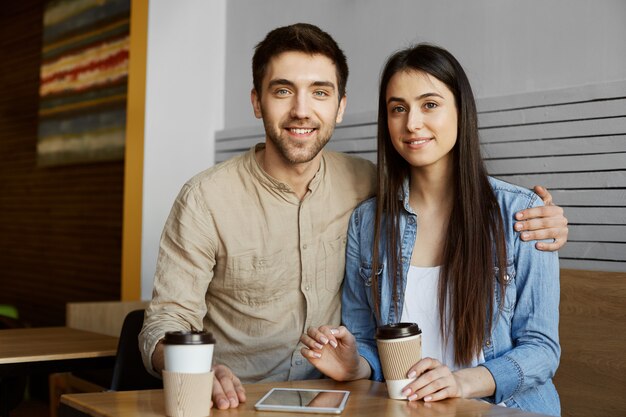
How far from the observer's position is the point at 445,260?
2.08 metres

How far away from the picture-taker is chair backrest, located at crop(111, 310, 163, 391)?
8.32ft

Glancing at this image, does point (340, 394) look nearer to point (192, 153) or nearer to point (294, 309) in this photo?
point (294, 309)

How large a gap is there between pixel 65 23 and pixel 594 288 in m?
4.49

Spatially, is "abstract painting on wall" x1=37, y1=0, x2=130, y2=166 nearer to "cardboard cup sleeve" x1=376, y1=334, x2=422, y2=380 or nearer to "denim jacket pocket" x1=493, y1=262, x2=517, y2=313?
"denim jacket pocket" x1=493, y1=262, x2=517, y2=313

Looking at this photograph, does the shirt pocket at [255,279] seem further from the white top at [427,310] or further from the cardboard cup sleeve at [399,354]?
the cardboard cup sleeve at [399,354]

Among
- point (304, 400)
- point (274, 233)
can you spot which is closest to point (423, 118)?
point (274, 233)

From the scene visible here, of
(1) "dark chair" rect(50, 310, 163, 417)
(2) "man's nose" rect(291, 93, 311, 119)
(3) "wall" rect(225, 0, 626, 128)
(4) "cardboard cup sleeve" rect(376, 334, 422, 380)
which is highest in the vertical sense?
(3) "wall" rect(225, 0, 626, 128)

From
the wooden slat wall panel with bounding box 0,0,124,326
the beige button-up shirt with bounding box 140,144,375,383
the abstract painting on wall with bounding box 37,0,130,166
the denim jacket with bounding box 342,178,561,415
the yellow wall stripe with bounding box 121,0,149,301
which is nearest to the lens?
the denim jacket with bounding box 342,178,561,415

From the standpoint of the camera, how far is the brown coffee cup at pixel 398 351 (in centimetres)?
154

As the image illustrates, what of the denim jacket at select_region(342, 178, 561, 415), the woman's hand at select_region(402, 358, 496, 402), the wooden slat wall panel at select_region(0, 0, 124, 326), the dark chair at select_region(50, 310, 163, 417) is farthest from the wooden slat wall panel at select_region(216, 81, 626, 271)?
the wooden slat wall panel at select_region(0, 0, 124, 326)

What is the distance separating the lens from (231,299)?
7.54 ft

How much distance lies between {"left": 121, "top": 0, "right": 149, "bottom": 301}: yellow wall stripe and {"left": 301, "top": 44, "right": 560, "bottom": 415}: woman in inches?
85.5

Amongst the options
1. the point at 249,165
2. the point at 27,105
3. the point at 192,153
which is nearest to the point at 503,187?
the point at 249,165

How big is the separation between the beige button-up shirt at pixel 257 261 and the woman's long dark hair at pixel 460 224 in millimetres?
199
